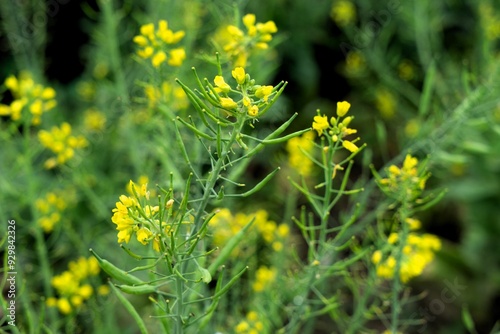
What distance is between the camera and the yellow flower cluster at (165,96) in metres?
1.55

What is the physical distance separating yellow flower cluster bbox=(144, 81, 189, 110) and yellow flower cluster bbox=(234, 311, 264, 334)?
57cm

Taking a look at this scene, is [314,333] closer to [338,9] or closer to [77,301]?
[77,301]

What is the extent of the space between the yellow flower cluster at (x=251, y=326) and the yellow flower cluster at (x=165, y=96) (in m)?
0.57

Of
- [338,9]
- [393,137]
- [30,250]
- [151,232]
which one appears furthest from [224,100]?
[393,137]

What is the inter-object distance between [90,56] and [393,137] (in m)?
1.69

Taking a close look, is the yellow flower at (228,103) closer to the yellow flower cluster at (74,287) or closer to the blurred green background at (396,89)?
the blurred green background at (396,89)

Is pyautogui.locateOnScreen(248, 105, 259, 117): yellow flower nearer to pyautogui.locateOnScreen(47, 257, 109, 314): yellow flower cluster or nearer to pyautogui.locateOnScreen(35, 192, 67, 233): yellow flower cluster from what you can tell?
pyautogui.locateOnScreen(47, 257, 109, 314): yellow flower cluster

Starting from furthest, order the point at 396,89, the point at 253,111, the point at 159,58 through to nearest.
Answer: the point at 396,89
the point at 159,58
the point at 253,111

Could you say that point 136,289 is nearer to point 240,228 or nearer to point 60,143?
point 240,228

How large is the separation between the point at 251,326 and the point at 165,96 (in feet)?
2.00

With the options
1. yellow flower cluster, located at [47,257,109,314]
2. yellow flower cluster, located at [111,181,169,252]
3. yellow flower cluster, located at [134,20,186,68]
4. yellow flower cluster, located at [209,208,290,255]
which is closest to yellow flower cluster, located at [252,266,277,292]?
yellow flower cluster, located at [209,208,290,255]

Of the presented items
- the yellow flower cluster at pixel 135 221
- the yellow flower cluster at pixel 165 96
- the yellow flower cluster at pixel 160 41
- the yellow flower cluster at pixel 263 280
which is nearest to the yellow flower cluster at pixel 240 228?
the yellow flower cluster at pixel 263 280

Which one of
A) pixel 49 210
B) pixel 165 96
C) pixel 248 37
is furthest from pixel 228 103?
pixel 49 210

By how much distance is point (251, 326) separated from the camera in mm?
1515
